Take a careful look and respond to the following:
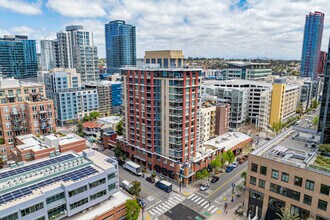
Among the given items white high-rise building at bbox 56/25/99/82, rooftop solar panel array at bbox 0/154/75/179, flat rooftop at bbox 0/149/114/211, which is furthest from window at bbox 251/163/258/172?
white high-rise building at bbox 56/25/99/82

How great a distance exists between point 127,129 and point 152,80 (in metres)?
23.4

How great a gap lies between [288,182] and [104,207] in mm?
38579

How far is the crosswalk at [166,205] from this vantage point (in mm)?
55688

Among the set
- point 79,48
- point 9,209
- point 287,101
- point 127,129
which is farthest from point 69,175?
point 79,48

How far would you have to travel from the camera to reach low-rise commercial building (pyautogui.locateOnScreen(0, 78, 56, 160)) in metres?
75.0

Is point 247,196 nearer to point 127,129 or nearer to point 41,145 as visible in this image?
point 127,129

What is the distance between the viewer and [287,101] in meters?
128

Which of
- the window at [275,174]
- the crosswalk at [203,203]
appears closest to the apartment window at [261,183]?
the window at [275,174]

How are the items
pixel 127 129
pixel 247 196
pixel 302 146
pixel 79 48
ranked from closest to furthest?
pixel 247 196 < pixel 302 146 < pixel 127 129 < pixel 79 48

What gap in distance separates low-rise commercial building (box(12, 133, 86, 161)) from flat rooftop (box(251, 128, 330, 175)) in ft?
149

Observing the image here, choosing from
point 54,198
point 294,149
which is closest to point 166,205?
point 54,198

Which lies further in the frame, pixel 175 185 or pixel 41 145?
pixel 175 185

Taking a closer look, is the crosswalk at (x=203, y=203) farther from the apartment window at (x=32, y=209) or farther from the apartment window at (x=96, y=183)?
the apartment window at (x=32, y=209)

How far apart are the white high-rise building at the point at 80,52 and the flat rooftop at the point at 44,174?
14033 cm
